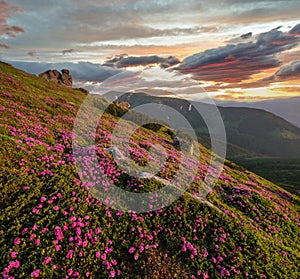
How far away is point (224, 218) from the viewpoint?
1783 cm

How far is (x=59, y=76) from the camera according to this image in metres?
135

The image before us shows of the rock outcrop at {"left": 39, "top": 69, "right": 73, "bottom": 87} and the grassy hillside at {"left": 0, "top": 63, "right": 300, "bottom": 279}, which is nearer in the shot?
the grassy hillside at {"left": 0, "top": 63, "right": 300, "bottom": 279}

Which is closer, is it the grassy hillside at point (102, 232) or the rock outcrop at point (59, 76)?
the grassy hillside at point (102, 232)

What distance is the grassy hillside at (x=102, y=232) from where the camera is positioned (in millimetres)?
11039

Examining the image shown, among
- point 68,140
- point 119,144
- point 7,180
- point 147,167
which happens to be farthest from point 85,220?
point 119,144

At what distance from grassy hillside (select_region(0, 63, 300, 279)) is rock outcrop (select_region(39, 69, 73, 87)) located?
120197mm

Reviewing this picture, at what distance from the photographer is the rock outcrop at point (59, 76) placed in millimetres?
125500

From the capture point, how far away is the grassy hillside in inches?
435

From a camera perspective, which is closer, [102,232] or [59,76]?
[102,232]

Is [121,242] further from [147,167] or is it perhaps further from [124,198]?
[147,167]

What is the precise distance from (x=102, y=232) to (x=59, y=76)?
468 ft

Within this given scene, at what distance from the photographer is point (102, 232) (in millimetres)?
13148

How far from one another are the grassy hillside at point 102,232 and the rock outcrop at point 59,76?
120m

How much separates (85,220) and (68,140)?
39.6 feet
